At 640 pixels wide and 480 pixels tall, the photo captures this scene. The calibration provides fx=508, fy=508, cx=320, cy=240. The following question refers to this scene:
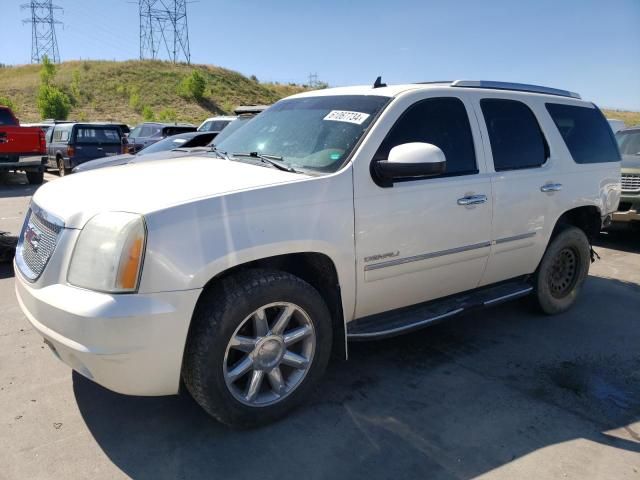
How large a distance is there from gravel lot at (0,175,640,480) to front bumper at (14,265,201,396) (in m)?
0.47

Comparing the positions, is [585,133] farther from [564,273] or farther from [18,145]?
[18,145]

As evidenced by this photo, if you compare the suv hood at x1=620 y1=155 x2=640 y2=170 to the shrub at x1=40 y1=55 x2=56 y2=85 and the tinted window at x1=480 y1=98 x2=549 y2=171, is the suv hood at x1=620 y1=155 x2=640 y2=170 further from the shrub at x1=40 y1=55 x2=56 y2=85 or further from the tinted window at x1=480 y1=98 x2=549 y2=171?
the shrub at x1=40 y1=55 x2=56 y2=85

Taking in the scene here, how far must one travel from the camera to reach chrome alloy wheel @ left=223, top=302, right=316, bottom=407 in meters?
2.75

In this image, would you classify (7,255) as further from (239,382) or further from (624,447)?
(624,447)

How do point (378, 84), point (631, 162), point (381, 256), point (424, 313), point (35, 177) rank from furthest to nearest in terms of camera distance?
point (35, 177)
point (631, 162)
point (378, 84)
point (424, 313)
point (381, 256)

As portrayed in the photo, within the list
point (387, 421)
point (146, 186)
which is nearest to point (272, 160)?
point (146, 186)

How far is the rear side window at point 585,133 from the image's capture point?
177 inches

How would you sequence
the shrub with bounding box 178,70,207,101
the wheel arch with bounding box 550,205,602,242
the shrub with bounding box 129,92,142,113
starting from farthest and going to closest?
the shrub with bounding box 178,70,207,101, the shrub with bounding box 129,92,142,113, the wheel arch with bounding box 550,205,602,242

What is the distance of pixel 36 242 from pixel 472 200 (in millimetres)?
2792

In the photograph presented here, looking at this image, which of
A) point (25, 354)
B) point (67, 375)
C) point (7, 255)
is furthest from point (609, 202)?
point (7, 255)

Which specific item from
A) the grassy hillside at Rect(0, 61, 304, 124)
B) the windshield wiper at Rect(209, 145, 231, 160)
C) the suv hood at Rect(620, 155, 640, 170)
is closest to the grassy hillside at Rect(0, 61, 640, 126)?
A: the grassy hillside at Rect(0, 61, 304, 124)

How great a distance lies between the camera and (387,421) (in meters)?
2.96

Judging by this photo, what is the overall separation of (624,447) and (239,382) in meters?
2.16

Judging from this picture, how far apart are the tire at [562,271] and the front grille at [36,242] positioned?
379 centimetres
